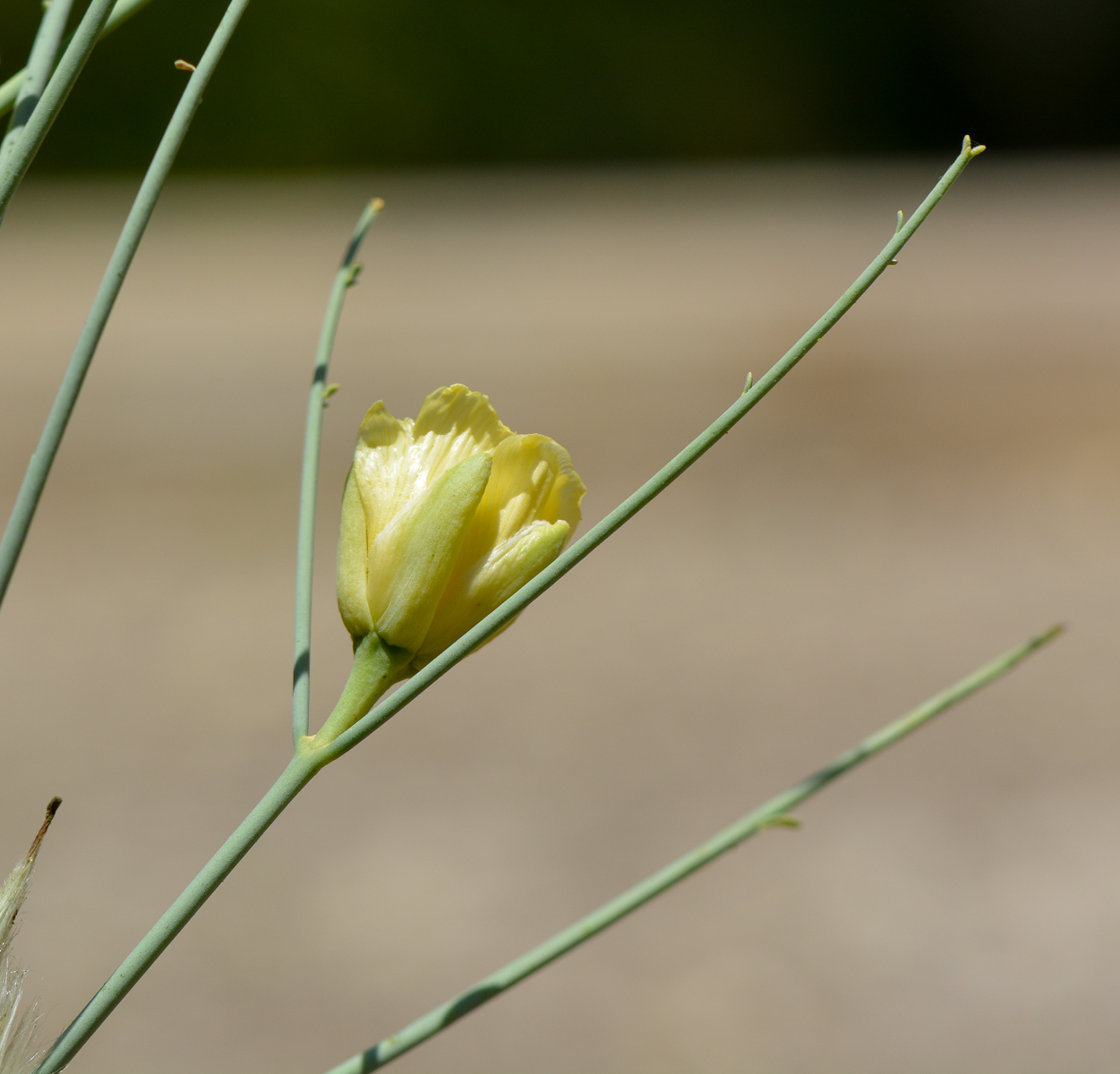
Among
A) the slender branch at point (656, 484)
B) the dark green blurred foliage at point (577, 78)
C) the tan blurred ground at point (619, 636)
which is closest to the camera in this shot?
the slender branch at point (656, 484)

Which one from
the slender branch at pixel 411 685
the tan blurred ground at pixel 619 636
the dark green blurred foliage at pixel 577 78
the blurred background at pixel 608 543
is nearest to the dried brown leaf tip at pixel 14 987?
the slender branch at pixel 411 685

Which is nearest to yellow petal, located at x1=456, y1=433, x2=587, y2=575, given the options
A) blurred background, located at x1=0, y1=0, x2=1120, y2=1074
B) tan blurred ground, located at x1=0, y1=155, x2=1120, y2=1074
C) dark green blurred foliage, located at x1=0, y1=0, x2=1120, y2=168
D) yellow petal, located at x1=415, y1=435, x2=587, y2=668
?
yellow petal, located at x1=415, y1=435, x2=587, y2=668

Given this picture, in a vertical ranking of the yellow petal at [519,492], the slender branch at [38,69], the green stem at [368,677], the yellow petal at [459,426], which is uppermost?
the slender branch at [38,69]

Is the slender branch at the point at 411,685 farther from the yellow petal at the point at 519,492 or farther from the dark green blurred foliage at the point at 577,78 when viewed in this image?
the dark green blurred foliage at the point at 577,78

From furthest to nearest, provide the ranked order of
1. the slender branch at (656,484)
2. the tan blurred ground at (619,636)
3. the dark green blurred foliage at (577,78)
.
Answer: the dark green blurred foliage at (577,78) < the tan blurred ground at (619,636) < the slender branch at (656,484)

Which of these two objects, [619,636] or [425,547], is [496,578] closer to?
[425,547]

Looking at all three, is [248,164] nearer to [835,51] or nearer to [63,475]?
[63,475]

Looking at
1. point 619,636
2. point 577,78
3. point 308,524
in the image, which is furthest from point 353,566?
point 577,78
